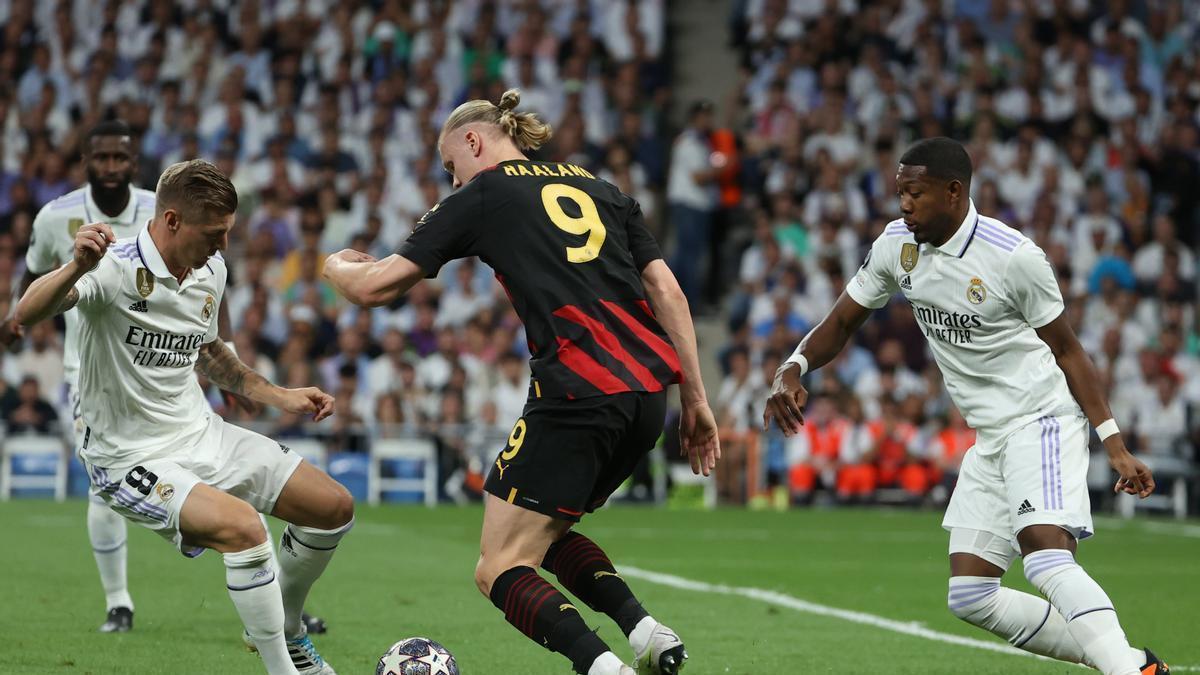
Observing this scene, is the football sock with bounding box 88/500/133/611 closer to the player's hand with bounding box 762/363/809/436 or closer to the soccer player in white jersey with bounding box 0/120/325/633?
the soccer player in white jersey with bounding box 0/120/325/633

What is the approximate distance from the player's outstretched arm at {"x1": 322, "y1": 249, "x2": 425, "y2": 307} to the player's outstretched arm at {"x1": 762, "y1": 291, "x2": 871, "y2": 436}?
1.91 metres

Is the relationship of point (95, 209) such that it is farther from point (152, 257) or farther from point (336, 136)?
point (336, 136)

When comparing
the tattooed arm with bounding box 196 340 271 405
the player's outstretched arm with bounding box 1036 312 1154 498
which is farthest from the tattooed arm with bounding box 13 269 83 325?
the player's outstretched arm with bounding box 1036 312 1154 498

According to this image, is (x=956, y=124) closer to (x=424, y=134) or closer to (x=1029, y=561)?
(x=424, y=134)

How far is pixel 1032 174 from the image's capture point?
22500 millimetres

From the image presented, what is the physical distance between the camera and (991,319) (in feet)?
22.0

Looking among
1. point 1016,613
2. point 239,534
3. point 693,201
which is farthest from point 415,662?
point 693,201

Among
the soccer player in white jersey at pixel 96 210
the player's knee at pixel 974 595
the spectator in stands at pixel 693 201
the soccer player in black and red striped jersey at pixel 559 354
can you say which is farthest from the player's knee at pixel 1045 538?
the spectator in stands at pixel 693 201

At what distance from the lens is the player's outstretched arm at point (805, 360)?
23.5 ft

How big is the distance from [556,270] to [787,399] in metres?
1.54

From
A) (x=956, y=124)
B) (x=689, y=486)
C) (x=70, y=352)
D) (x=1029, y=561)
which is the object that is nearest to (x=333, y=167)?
(x=689, y=486)

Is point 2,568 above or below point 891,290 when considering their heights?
below

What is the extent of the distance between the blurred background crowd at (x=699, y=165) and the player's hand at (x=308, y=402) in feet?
39.7

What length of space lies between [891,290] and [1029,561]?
1.42 m
